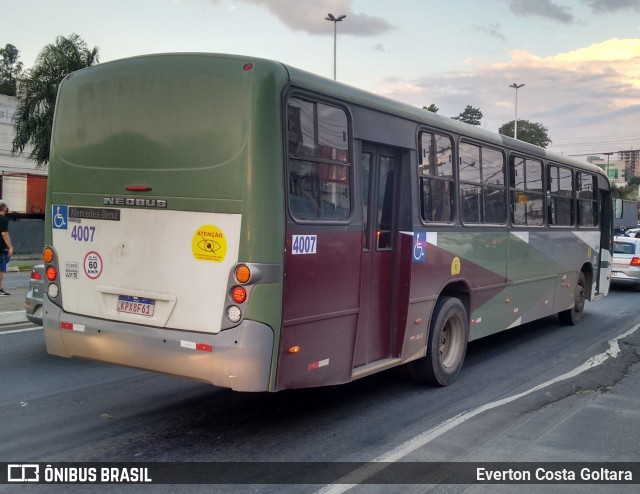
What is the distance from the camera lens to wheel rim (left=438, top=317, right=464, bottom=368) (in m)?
8.38

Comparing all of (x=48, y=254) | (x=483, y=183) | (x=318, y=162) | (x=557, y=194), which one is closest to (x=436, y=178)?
(x=483, y=183)

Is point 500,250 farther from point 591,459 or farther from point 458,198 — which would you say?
point 591,459

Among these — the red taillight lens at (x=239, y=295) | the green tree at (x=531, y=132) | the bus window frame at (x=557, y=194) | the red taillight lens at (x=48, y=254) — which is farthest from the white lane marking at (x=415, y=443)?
the green tree at (x=531, y=132)

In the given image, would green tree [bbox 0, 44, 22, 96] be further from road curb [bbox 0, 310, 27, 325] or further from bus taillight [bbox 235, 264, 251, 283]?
bus taillight [bbox 235, 264, 251, 283]

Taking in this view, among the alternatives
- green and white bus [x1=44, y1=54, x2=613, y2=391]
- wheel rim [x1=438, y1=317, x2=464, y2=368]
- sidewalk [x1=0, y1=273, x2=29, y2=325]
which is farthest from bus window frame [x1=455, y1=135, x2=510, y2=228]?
sidewalk [x1=0, y1=273, x2=29, y2=325]

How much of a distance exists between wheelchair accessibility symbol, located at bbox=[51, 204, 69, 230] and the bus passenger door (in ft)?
9.11

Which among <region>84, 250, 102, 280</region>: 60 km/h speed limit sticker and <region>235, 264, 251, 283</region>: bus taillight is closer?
<region>235, 264, 251, 283</region>: bus taillight

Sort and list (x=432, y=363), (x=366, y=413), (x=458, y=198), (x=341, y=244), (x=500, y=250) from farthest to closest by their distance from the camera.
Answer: (x=500, y=250), (x=458, y=198), (x=432, y=363), (x=366, y=413), (x=341, y=244)

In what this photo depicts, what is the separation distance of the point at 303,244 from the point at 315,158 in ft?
2.52

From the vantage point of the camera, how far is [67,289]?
621 centimetres

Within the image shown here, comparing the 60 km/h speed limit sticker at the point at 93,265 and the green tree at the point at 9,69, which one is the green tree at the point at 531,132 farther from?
the 60 km/h speed limit sticker at the point at 93,265

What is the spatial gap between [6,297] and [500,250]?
9822 mm

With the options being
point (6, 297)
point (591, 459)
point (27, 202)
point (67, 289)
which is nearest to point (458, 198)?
point (591, 459)

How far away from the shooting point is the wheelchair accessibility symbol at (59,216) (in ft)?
20.7
